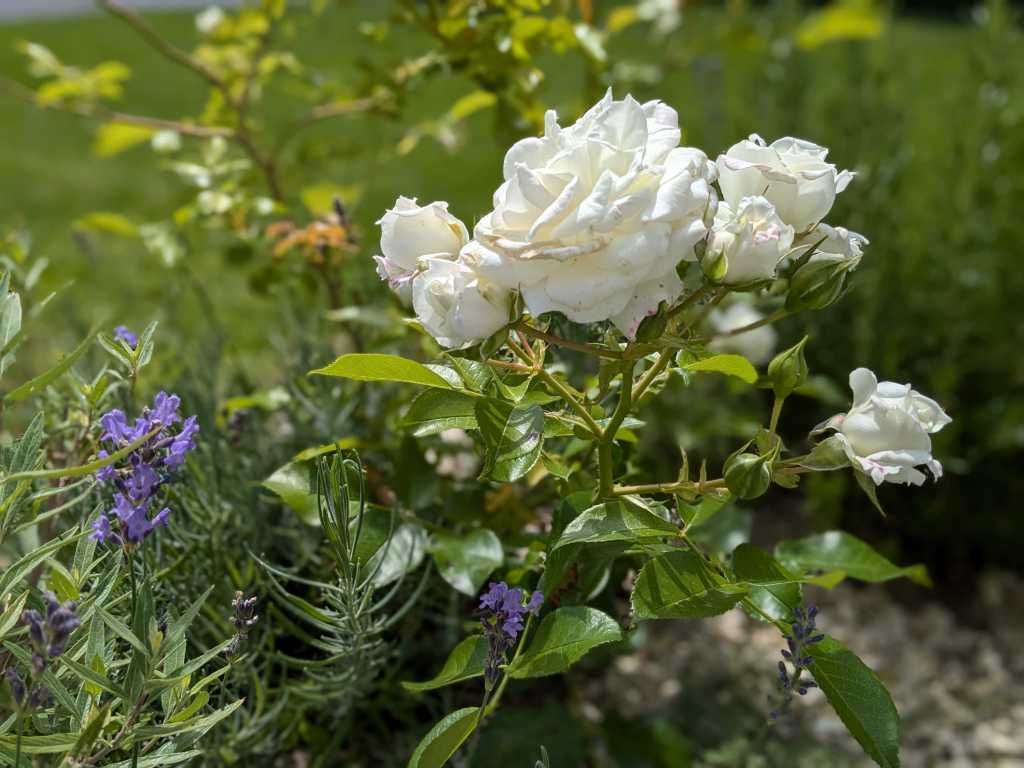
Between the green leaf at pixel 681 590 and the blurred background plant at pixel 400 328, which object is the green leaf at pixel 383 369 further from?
the green leaf at pixel 681 590

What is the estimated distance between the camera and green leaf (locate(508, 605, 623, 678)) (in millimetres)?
793

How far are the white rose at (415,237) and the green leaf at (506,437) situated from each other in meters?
0.12

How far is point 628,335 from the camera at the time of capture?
0.75 m

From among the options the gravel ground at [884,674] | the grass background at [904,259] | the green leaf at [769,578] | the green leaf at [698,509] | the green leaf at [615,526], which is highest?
the green leaf at [615,526]

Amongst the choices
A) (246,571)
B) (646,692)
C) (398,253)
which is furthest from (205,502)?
(646,692)

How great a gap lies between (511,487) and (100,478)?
505 mm

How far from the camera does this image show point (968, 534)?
77.4 inches

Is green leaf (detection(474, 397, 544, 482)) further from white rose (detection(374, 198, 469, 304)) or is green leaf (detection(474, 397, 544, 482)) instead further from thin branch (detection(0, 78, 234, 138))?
thin branch (detection(0, 78, 234, 138))

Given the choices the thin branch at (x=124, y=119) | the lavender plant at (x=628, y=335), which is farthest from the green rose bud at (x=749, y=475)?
the thin branch at (x=124, y=119)

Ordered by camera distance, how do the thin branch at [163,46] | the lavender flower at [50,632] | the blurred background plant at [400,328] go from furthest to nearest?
1. the thin branch at [163,46]
2. the blurred background plant at [400,328]
3. the lavender flower at [50,632]

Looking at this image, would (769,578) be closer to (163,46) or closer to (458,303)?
(458,303)

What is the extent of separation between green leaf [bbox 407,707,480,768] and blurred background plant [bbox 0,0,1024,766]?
137 millimetres

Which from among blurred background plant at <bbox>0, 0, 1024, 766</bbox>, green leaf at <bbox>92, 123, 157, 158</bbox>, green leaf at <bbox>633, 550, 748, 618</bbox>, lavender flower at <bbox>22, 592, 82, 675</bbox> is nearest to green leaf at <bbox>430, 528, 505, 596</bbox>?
blurred background plant at <bbox>0, 0, 1024, 766</bbox>

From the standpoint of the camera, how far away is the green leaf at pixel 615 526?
813 millimetres
